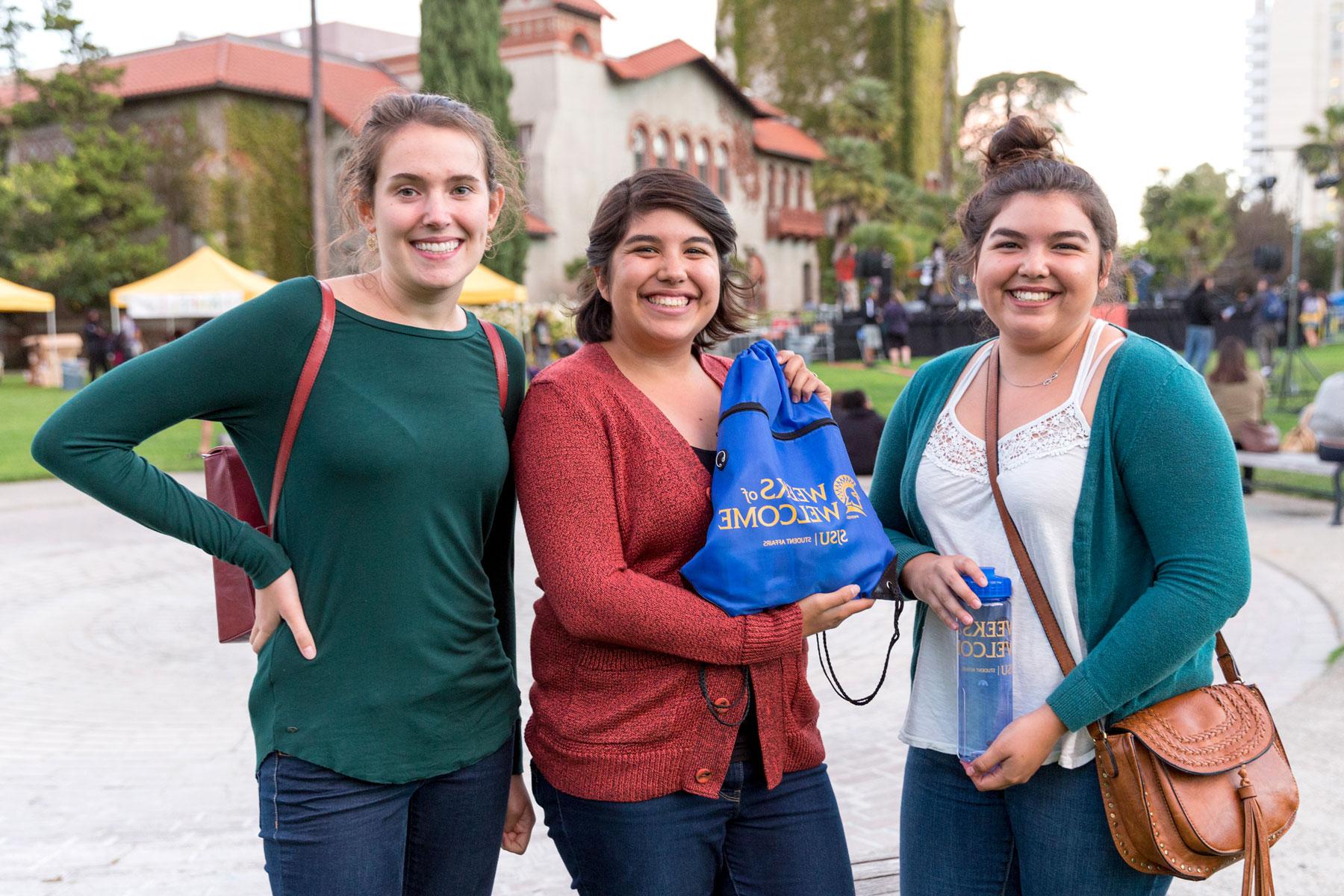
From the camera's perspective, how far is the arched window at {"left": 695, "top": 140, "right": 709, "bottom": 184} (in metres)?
40.1

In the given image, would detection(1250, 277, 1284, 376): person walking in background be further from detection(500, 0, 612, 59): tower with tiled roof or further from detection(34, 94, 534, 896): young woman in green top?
detection(34, 94, 534, 896): young woman in green top

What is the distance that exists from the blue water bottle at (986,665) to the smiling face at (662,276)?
76cm

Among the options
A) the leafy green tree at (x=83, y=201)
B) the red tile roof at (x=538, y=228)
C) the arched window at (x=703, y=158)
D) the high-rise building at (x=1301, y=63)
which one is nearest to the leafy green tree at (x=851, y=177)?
the arched window at (x=703, y=158)

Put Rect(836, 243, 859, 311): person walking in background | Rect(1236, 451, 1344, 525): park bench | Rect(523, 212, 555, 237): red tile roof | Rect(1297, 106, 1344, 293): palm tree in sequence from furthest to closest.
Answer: Rect(1297, 106, 1344, 293): palm tree, Rect(523, 212, 555, 237): red tile roof, Rect(836, 243, 859, 311): person walking in background, Rect(1236, 451, 1344, 525): park bench

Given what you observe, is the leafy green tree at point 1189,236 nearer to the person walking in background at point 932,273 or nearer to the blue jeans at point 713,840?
the person walking in background at point 932,273

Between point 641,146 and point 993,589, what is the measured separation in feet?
120

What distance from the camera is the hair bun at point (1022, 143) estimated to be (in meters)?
2.28

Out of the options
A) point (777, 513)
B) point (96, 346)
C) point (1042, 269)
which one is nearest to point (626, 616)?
point (777, 513)

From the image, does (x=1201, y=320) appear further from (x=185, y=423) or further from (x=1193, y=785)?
(x=1193, y=785)

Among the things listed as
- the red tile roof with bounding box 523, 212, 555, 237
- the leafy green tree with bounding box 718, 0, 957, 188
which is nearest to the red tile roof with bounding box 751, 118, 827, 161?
the leafy green tree with bounding box 718, 0, 957, 188

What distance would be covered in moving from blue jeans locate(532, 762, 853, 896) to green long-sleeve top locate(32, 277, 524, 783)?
291 mm

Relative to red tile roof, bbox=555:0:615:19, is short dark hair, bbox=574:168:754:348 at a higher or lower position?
lower

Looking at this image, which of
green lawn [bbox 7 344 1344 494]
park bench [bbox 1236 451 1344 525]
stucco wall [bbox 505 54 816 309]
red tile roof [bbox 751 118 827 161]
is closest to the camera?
park bench [bbox 1236 451 1344 525]

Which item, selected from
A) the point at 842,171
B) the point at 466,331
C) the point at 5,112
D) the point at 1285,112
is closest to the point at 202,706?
the point at 466,331
